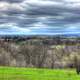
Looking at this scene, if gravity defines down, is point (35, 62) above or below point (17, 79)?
below

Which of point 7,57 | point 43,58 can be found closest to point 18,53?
point 7,57

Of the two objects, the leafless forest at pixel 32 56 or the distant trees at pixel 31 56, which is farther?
the distant trees at pixel 31 56

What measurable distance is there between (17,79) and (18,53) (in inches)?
2099

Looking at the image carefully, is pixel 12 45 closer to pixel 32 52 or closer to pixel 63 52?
pixel 32 52

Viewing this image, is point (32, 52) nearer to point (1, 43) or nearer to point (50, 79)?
point (1, 43)

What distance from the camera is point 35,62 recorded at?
84.6 meters

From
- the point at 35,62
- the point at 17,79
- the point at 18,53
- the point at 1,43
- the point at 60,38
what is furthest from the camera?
the point at 60,38

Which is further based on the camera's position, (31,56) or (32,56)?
(31,56)

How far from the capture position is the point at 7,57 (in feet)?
294

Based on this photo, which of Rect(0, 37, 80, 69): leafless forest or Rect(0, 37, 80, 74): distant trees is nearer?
Rect(0, 37, 80, 69): leafless forest

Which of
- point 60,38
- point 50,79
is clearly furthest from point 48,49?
point 50,79

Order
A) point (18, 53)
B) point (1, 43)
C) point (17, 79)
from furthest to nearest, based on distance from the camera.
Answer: point (1, 43) < point (18, 53) < point (17, 79)

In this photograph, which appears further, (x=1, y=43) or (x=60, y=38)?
(x=60, y=38)

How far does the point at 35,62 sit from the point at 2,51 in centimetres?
1375
